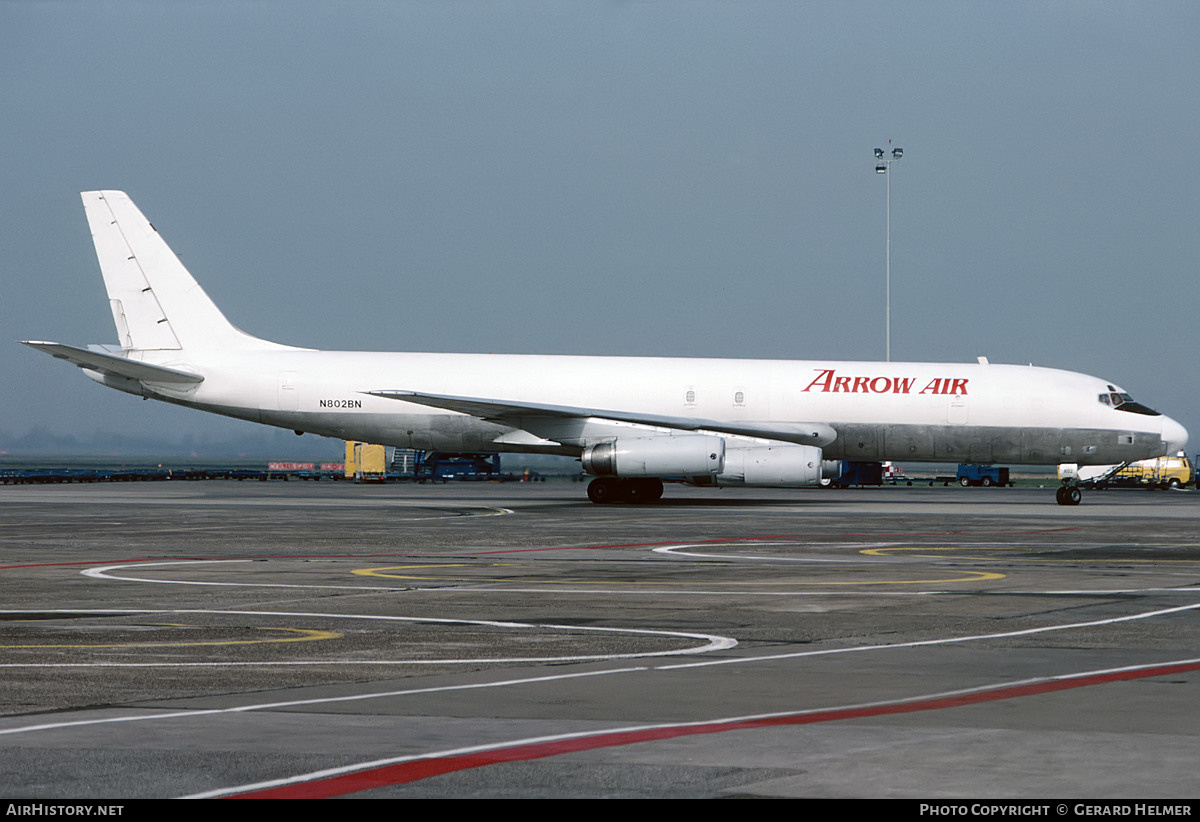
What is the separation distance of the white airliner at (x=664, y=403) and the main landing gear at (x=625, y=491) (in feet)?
0.15

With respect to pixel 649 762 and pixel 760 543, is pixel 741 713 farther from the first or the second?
pixel 760 543

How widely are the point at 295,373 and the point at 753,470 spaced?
607 inches

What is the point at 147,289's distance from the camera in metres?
50.1

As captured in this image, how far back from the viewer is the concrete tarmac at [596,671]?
24.8 ft

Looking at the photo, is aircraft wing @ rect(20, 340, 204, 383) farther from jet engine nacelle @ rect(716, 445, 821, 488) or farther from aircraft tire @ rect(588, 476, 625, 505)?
jet engine nacelle @ rect(716, 445, 821, 488)

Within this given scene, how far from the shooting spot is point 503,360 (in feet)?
158

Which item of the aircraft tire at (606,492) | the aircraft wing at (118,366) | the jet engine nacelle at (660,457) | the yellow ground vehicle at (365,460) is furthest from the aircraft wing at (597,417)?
the yellow ground vehicle at (365,460)

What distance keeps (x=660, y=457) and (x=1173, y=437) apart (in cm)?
1735

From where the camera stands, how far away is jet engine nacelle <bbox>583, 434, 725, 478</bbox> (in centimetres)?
4344

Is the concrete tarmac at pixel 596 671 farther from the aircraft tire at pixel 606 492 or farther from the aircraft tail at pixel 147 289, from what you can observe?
the aircraft tail at pixel 147 289

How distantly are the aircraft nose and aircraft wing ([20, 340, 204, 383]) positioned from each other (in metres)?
31.6

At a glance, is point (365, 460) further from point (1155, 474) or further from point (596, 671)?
point (596, 671)

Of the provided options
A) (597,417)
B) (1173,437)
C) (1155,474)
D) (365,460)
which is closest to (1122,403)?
(1173,437)
